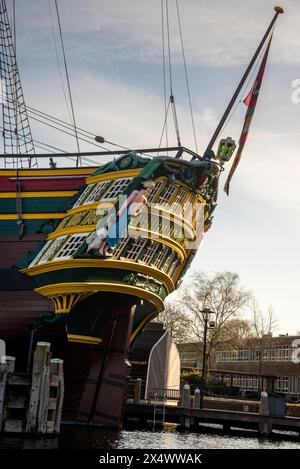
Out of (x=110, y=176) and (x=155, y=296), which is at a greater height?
(x=110, y=176)

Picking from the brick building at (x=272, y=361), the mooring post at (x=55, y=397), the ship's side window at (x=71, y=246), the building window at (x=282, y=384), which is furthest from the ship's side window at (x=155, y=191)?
the building window at (x=282, y=384)

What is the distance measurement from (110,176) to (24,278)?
199 inches

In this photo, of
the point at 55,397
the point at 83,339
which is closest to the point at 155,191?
the point at 83,339

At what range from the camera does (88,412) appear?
25219 mm

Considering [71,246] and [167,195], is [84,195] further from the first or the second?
[167,195]

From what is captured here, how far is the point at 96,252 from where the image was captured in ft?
77.5

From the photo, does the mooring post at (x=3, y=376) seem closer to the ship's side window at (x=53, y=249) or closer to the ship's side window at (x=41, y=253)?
the ship's side window at (x=53, y=249)

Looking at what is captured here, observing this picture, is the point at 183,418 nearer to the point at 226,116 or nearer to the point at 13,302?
the point at 13,302

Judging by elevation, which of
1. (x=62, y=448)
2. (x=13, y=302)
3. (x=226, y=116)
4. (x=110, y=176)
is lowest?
(x=62, y=448)

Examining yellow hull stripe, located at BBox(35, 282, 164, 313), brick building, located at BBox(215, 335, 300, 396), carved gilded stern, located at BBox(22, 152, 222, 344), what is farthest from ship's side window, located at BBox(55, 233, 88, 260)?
brick building, located at BBox(215, 335, 300, 396)

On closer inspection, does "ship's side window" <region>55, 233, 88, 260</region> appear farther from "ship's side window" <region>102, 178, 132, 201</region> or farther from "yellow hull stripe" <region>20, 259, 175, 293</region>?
"ship's side window" <region>102, 178, 132, 201</region>

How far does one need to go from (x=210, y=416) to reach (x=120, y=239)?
495 inches
